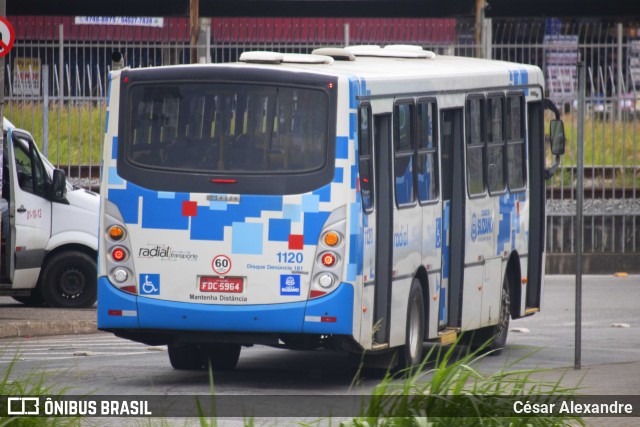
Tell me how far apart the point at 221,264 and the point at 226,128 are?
106 cm

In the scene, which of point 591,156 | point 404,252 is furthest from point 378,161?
point 591,156

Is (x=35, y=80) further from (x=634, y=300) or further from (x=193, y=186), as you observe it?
(x=193, y=186)

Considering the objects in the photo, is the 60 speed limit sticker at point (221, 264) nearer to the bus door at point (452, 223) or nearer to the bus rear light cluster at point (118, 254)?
the bus rear light cluster at point (118, 254)

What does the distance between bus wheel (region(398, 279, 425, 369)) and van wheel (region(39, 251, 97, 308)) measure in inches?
247

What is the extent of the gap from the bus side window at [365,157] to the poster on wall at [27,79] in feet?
39.3

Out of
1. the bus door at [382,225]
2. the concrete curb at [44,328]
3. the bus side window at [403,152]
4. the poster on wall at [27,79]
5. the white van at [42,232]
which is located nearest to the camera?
the bus door at [382,225]

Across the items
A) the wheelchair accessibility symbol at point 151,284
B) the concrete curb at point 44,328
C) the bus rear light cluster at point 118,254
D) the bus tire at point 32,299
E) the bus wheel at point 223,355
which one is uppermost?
the bus rear light cluster at point 118,254

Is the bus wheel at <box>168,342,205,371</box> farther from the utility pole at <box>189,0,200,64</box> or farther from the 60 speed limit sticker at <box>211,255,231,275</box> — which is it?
the utility pole at <box>189,0,200,64</box>

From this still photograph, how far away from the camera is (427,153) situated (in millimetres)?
13773

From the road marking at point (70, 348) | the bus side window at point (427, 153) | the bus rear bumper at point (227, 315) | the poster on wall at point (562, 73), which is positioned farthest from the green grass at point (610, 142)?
the bus rear bumper at point (227, 315)

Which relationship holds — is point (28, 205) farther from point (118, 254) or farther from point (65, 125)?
point (118, 254)

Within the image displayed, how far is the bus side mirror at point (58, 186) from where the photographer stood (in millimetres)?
18328

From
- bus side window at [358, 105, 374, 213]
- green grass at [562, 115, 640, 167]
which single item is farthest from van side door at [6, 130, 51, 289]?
green grass at [562, 115, 640, 167]

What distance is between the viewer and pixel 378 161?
12883 millimetres
